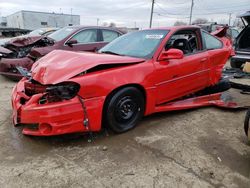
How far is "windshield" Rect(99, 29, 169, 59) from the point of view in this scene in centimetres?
414

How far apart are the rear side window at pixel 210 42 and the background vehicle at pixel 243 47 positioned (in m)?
2.95

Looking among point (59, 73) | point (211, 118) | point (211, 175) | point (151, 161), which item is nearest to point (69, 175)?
point (151, 161)

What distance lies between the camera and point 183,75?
4.39 metres

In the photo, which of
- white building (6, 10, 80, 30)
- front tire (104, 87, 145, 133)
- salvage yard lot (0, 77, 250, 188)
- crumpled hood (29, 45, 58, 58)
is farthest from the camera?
white building (6, 10, 80, 30)

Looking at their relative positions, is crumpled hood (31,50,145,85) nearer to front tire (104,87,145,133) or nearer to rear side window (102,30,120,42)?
front tire (104,87,145,133)

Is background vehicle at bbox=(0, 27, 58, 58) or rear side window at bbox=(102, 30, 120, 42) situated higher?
rear side window at bbox=(102, 30, 120, 42)

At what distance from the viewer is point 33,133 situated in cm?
338

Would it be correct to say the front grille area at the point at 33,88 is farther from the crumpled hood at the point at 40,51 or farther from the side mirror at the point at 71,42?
the side mirror at the point at 71,42

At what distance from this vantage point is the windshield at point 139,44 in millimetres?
4145

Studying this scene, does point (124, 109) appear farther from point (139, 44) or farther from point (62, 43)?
point (62, 43)

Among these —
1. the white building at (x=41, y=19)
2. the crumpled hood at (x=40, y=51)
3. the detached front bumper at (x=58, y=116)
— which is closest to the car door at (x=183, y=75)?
the detached front bumper at (x=58, y=116)

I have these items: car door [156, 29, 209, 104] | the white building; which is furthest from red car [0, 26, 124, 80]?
the white building

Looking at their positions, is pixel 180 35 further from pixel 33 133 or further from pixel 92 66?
pixel 33 133

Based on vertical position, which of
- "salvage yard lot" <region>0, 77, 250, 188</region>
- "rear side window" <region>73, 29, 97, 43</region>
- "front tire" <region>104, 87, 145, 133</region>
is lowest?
"salvage yard lot" <region>0, 77, 250, 188</region>
